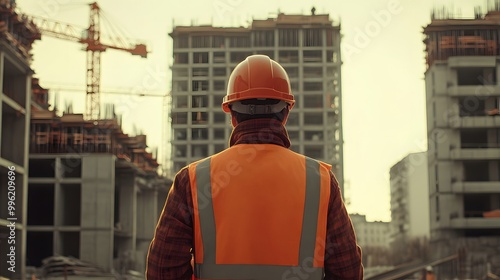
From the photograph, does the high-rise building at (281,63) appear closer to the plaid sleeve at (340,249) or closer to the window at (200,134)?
the window at (200,134)

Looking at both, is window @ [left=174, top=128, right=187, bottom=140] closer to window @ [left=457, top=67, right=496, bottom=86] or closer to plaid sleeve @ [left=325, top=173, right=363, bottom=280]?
window @ [left=457, top=67, right=496, bottom=86]

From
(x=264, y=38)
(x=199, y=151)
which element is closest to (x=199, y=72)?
(x=199, y=151)

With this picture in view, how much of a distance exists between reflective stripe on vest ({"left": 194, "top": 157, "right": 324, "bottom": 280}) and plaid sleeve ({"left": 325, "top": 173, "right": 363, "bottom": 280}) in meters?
0.06

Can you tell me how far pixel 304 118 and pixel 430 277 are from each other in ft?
193

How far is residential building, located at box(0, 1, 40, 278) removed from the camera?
31.3 meters

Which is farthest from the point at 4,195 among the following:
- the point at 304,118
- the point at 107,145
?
the point at 304,118

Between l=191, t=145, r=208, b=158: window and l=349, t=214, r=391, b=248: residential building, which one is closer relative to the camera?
l=191, t=145, r=208, b=158: window

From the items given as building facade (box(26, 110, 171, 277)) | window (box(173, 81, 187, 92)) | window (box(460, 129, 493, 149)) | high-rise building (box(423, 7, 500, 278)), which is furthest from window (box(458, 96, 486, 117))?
window (box(173, 81, 187, 92))

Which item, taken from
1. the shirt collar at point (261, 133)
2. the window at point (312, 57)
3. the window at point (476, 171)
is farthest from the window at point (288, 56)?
the shirt collar at point (261, 133)

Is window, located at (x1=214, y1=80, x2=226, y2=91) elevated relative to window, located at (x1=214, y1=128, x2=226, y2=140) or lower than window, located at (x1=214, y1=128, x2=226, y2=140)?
elevated

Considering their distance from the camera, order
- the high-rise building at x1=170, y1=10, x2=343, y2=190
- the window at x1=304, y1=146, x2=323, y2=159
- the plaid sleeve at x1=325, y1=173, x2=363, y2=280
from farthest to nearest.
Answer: the window at x1=304, y1=146, x2=323, y2=159, the high-rise building at x1=170, y1=10, x2=343, y2=190, the plaid sleeve at x1=325, y1=173, x2=363, y2=280

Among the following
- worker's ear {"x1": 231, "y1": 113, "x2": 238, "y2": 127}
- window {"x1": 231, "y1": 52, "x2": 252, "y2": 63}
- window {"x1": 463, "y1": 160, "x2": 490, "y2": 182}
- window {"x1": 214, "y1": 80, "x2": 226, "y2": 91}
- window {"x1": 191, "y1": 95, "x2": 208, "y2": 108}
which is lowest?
worker's ear {"x1": 231, "y1": 113, "x2": 238, "y2": 127}

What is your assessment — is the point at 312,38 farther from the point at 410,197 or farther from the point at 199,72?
the point at 410,197

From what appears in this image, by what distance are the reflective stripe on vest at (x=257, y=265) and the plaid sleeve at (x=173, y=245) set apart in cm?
4
